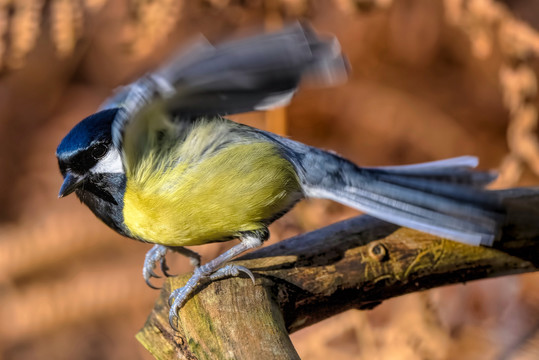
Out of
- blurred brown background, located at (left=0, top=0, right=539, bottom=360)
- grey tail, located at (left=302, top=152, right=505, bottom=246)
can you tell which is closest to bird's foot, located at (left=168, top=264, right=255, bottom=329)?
grey tail, located at (left=302, top=152, right=505, bottom=246)

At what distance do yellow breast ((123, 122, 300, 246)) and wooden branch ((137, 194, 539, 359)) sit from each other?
3.6 inches

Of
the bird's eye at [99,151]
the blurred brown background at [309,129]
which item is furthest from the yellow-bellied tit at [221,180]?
the blurred brown background at [309,129]

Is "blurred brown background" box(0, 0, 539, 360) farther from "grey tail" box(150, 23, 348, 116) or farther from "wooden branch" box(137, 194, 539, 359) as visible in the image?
"grey tail" box(150, 23, 348, 116)

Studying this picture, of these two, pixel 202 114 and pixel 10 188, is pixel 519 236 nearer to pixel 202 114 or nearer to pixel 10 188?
pixel 202 114

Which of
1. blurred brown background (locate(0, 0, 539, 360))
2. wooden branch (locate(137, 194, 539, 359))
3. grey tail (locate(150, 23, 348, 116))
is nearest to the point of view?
grey tail (locate(150, 23, 348, 116))

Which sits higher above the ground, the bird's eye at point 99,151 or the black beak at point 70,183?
the bird's eye at point 99,151

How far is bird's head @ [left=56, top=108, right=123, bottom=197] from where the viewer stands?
1163 mm

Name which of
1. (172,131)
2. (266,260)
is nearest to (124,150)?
(172,131)

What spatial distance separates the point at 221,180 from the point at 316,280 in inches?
10.4

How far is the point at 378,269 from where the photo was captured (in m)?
1.25

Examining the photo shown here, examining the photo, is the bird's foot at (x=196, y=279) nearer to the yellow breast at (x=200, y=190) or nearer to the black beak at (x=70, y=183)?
the yellow breast at (x=200, y=190)

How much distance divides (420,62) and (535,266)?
2241 millimetres

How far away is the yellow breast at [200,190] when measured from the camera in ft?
3.86

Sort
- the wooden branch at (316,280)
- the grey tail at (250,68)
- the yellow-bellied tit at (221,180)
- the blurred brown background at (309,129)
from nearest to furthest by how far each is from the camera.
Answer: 1. the grey tail at (250,68)
2. the wooden branch at (316,280)
3. the yellow-bellied tit at (221,180)
4. the blurred brown background at (309,129)
